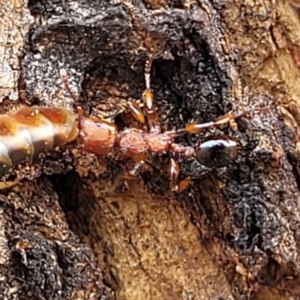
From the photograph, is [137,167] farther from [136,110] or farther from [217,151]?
[217,151]

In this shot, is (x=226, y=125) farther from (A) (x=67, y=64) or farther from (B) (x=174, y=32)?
(A) (x=67, y=64)

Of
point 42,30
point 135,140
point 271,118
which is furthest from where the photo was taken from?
point 135,140

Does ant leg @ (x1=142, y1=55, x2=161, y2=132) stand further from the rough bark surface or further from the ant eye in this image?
the ant eye

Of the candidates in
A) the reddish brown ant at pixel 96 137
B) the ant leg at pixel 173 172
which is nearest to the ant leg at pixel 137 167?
the reddish brown ant at pixel 96 137

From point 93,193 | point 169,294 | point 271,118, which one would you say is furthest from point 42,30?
point 169,294

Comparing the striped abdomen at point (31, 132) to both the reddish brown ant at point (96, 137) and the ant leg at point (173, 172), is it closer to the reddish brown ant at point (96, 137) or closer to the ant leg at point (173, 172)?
the reddish brown ant at point (96, 137)

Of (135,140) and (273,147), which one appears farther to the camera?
(135,140)

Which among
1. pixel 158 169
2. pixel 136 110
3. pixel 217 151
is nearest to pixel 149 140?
pixel 158 169
